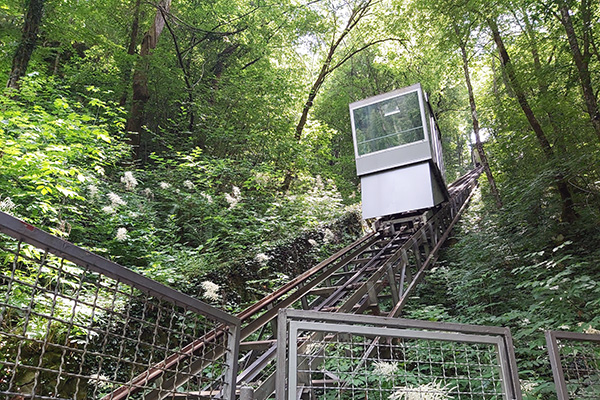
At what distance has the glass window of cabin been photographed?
8273mm

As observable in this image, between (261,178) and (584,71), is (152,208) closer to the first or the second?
(261,178)

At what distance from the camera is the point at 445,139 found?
26906 millimetres

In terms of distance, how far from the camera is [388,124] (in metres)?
8.57

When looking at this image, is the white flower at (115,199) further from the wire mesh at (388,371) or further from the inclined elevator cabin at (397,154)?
the inclined elevator cabin at (397,154)

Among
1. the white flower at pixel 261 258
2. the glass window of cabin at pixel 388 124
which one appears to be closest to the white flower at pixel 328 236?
the glass window of cabin at pixel 388 124

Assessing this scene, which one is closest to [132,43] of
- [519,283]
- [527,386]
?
[519,283]

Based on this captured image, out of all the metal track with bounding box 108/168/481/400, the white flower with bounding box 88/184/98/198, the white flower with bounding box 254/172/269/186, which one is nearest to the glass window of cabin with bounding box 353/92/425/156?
the metal track with bounding box 108/168/481/400

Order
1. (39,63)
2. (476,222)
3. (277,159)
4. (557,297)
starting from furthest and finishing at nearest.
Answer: (277,159) < (476,222) < (39,63) < (557,297)

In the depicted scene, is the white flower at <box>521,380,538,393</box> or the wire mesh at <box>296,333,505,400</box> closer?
the wire mesh at <box>296,333,505,400</box>

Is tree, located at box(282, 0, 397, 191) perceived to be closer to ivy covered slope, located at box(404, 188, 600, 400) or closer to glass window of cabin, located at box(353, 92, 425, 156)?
glass window of cabin, located at box(353, 92, 425, 156)

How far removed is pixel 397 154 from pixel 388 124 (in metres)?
0.78

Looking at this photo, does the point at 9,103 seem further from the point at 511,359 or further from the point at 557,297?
the point at 557,297

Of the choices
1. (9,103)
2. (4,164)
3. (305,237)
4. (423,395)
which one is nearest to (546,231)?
(305,237)

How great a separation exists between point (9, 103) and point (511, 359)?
261 inches
